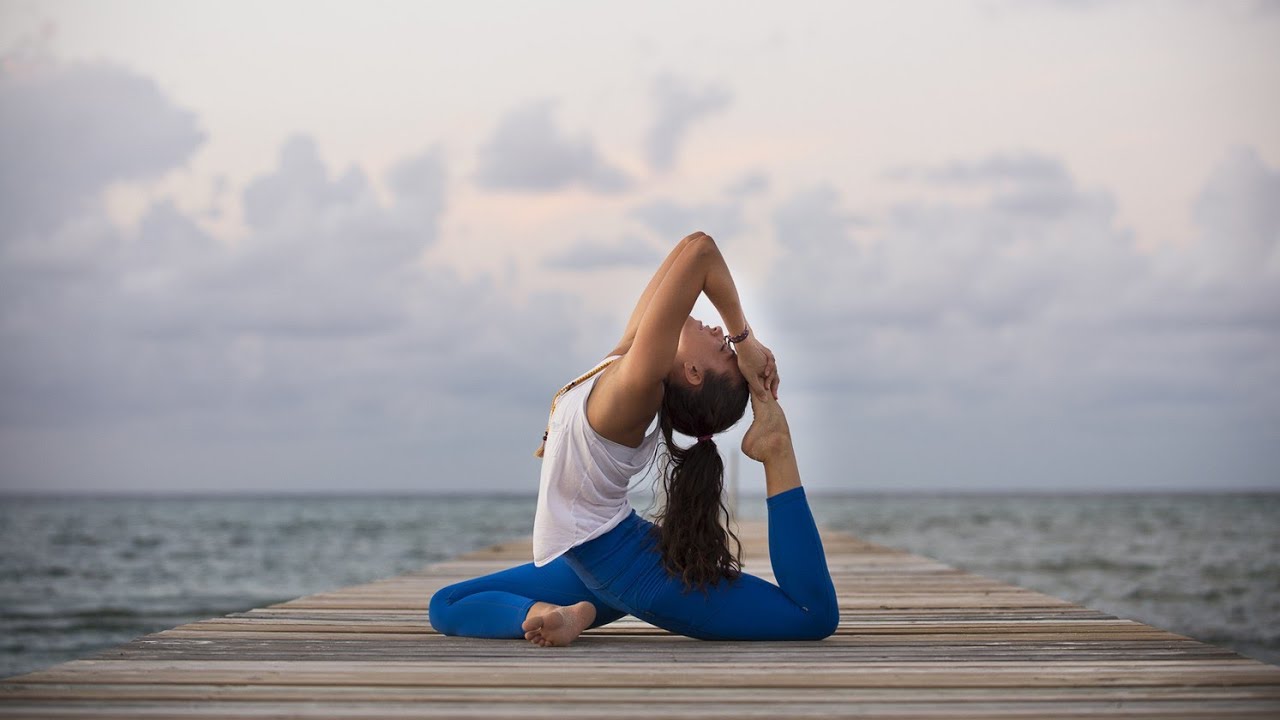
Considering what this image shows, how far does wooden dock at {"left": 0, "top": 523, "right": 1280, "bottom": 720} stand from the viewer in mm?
2467

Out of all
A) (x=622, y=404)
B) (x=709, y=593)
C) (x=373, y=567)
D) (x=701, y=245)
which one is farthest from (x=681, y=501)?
(x=373, y=567)

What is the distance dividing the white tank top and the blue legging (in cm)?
7

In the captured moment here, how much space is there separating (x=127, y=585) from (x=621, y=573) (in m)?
15.5

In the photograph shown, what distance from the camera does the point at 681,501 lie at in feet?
11.3

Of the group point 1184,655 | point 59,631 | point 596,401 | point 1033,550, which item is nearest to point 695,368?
point 596,401

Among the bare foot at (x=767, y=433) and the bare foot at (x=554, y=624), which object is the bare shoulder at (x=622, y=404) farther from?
the bare foot at (x=554, y=624)

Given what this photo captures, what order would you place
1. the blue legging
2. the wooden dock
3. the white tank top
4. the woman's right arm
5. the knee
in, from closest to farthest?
the wooden dock → the woman's right arm → the white tank top → the blue legging → the knee

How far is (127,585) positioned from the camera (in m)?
16.9

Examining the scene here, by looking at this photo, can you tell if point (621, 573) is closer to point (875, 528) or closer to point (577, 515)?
point (577, 515)

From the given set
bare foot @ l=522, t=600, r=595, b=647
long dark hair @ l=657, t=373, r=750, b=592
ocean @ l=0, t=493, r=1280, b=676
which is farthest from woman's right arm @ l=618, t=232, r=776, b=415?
ocean @ l=0, t=493, r=1280, b=676

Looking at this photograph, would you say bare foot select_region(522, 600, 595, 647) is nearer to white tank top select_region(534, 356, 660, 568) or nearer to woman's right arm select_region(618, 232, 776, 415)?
white tank top select_region(534, 356, 660, 568)

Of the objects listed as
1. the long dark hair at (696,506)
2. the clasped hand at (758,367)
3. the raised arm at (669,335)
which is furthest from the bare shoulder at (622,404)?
the clasped hand at (758,367)

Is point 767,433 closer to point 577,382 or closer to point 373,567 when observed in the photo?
point 577,382

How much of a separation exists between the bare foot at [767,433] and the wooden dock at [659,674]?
0.57m
